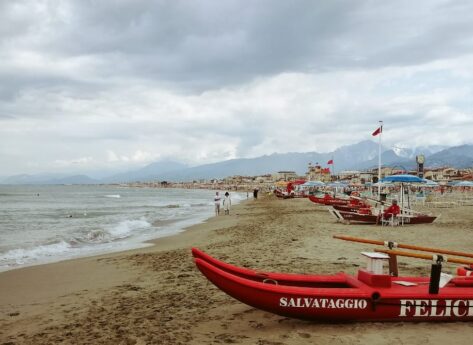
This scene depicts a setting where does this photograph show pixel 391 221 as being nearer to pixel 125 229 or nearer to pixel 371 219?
pixel 371 219

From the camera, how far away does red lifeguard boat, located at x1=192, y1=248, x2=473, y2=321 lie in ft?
16.5

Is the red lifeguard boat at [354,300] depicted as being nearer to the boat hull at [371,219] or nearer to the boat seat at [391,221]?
the boat seat at [391,221]

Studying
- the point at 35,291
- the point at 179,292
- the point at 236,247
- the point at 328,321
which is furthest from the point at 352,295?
the point at 236,247

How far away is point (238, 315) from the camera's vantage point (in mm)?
5691

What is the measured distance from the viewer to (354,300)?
16.6 feet

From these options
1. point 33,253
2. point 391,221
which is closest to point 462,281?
point 391,221

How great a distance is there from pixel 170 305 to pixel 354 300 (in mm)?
2817

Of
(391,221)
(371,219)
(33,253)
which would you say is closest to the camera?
(33,253)

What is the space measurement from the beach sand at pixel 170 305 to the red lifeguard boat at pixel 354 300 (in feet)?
0.48

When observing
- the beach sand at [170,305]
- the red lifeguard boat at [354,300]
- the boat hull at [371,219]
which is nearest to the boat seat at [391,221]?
the boat hull at [371,219]

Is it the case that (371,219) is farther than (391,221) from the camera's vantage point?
Yes

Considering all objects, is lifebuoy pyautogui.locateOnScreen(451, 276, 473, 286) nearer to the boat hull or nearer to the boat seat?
the boat seat

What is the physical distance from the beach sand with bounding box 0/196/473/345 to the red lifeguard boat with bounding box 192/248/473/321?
15cm

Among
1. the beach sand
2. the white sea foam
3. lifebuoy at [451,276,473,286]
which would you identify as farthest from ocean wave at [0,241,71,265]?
lifebuoy at [451,276,473,286]
